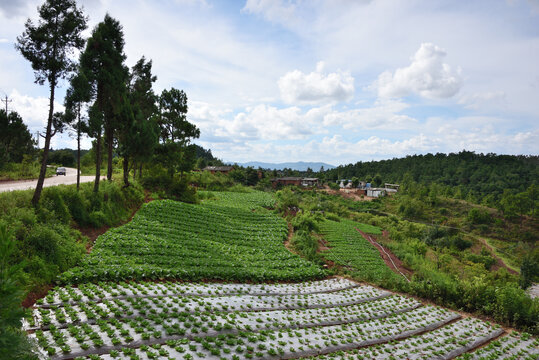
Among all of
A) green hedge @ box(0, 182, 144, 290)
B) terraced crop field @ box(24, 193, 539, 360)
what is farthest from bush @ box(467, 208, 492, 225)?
green hedge @ box(0, 182, 144, 290)

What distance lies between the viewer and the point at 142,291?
11.7 metres

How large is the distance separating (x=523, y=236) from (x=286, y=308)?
73586 millimetres

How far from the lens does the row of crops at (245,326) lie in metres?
8.22

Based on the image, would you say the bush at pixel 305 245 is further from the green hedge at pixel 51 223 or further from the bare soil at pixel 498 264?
the bare soil at pixel 498 264

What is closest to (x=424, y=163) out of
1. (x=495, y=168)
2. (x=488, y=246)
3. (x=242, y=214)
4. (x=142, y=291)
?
(x=495, y=168)

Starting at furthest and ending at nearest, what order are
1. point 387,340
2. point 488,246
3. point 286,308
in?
point 488,246, point 286,308, point 387,340

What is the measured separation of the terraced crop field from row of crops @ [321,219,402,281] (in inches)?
152

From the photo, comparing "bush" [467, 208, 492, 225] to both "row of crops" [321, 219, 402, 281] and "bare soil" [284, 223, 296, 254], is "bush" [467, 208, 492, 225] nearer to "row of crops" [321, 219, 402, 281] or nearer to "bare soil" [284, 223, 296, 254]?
"row of crops" [321, 219, 402, 281]

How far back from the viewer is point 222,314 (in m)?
11.5

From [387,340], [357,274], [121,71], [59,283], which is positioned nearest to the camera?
[59,283]

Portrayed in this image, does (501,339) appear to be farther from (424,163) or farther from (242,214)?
(424,163)

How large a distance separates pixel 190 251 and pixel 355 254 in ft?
58.3

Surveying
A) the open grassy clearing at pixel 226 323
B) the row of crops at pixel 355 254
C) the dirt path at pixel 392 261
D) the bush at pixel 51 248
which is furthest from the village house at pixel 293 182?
the bush at pixel 51 248

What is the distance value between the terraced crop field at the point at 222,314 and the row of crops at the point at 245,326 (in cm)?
4
